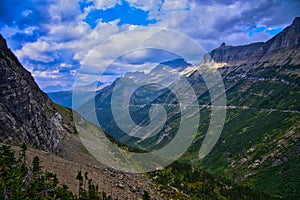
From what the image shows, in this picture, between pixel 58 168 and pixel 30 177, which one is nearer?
pixel 30 177

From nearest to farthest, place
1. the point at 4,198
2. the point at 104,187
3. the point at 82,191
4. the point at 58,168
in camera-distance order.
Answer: the point at 4,198 → the point at 82,191 → the point at 58,168 → the point at 104,187

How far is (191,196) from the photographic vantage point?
566 ft

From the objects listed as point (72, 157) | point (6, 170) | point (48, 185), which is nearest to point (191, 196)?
point (72, 157)

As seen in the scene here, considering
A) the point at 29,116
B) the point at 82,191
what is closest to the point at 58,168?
the point at 82,191

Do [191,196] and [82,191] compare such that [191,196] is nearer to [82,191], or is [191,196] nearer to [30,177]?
[82,191]

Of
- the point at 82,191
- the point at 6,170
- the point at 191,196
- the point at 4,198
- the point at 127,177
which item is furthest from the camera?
the point at 191,196

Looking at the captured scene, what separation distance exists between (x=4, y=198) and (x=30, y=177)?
15.4m

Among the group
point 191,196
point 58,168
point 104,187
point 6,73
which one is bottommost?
point 191,196

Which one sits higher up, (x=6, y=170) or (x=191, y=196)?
(x=6, y=170)

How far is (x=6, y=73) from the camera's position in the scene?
404ft

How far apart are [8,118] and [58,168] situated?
28.0 meters

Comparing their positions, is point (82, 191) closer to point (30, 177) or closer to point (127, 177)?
point (30, 177)

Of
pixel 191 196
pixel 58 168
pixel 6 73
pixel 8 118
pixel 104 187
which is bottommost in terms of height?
pixel 191 196

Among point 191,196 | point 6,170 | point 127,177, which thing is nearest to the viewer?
point 6,170
